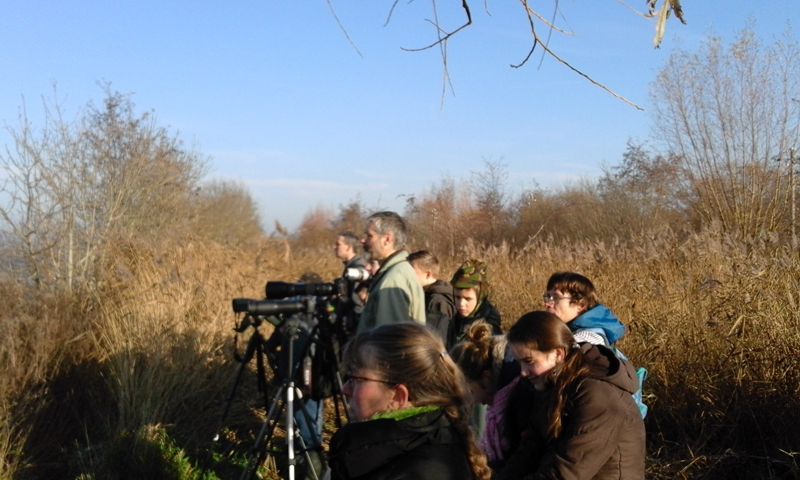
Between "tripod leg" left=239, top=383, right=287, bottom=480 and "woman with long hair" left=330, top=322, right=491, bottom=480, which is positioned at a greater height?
"woman with long hair" left=330, top=322, right=491, bottom=480

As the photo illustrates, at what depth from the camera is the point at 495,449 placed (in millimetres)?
3514

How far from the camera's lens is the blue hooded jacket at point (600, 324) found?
381 cm

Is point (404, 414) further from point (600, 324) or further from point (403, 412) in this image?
point (600, 324)

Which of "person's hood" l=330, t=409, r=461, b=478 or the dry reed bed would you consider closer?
"person's hood" l=330, t=409, r=461, b=478

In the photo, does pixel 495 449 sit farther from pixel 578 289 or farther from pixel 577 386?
pixel 578 289

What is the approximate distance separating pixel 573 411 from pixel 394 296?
1921 millimetres

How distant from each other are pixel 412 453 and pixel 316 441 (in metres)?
3.22

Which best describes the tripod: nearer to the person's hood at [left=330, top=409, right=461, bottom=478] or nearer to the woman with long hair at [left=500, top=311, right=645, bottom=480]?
the woman with long hair at [left=500, top=311, right=645, bottom=480]

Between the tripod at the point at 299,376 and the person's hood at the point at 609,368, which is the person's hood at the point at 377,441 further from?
the tripod at the point at 299,376

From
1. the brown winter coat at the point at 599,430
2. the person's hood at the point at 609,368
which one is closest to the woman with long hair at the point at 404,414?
the brown winter coat at the point at 599,430

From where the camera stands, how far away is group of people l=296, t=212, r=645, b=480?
6.70 ft

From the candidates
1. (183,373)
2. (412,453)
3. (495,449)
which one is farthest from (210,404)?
(412,453)

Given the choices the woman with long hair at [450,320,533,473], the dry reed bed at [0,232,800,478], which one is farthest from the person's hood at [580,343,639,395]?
the dry reed bed at [0,232,800,478]

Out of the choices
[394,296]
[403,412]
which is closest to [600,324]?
[394,296]
